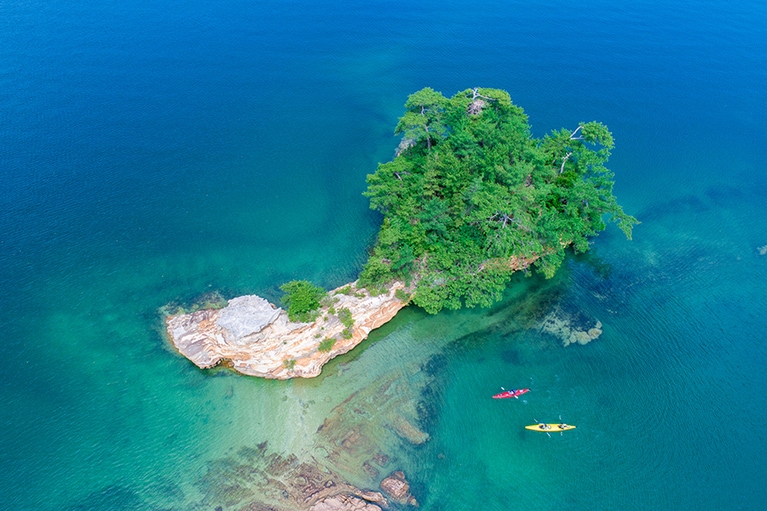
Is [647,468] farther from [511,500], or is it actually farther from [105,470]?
[105,470]

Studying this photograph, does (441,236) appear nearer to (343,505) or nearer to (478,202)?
(478,202)

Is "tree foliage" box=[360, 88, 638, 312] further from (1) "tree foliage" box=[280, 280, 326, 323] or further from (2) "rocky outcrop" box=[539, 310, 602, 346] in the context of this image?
(1) "tree foliage" box=[280, 280, 326, 323]

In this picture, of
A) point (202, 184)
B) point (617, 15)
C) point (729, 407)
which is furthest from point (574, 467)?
point (617, 15)

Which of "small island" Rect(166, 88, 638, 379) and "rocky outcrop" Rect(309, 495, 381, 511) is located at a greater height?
"small island" Rect(166, 88, 638, 379)

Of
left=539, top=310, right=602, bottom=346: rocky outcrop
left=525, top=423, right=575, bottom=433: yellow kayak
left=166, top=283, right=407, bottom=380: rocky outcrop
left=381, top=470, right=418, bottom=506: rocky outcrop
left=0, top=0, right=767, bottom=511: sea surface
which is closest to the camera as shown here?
left=381, top=470, right=418, bottom=506: rocky outcrop

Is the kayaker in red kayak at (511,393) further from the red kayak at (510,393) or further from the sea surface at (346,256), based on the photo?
the sea surface at (346,256)

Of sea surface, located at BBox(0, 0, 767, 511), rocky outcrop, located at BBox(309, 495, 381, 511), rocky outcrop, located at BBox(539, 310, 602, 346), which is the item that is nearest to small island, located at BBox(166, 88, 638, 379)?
sea surface, located at BBox(0, 0, 767, 511)

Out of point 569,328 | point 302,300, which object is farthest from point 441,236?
point 569,328

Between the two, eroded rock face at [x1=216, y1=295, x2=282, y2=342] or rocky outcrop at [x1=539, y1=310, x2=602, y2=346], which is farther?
rocky outcrop at [x1=539, y1=310, x2=602, y2=346]
